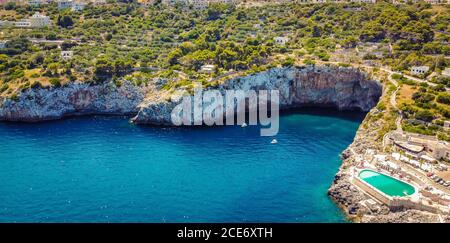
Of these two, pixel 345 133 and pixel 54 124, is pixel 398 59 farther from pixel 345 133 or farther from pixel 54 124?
pixel 54 124

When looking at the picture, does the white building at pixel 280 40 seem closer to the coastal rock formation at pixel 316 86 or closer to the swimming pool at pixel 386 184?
the coastal rock formation at pixel 316 86

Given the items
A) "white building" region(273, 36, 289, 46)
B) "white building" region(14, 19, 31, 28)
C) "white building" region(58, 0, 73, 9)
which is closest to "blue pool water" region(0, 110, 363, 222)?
"white building" region(273, 36, 289, 46)

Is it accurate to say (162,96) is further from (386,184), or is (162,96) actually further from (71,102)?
(386,184)

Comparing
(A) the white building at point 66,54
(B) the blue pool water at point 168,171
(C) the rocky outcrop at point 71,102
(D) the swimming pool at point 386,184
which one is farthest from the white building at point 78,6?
(D) the swimming pool at point 386,184

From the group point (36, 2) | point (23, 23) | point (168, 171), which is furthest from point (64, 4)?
point (168, 171)

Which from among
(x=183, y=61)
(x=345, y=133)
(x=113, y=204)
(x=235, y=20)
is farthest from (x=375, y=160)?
(x=235, y=20)

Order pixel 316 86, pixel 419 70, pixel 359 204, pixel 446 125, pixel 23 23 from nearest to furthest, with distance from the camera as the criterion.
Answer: pixel 359 204 → pixel 446 125 → pixel 419 70 → pixel 316 86 → pixel 23 23
